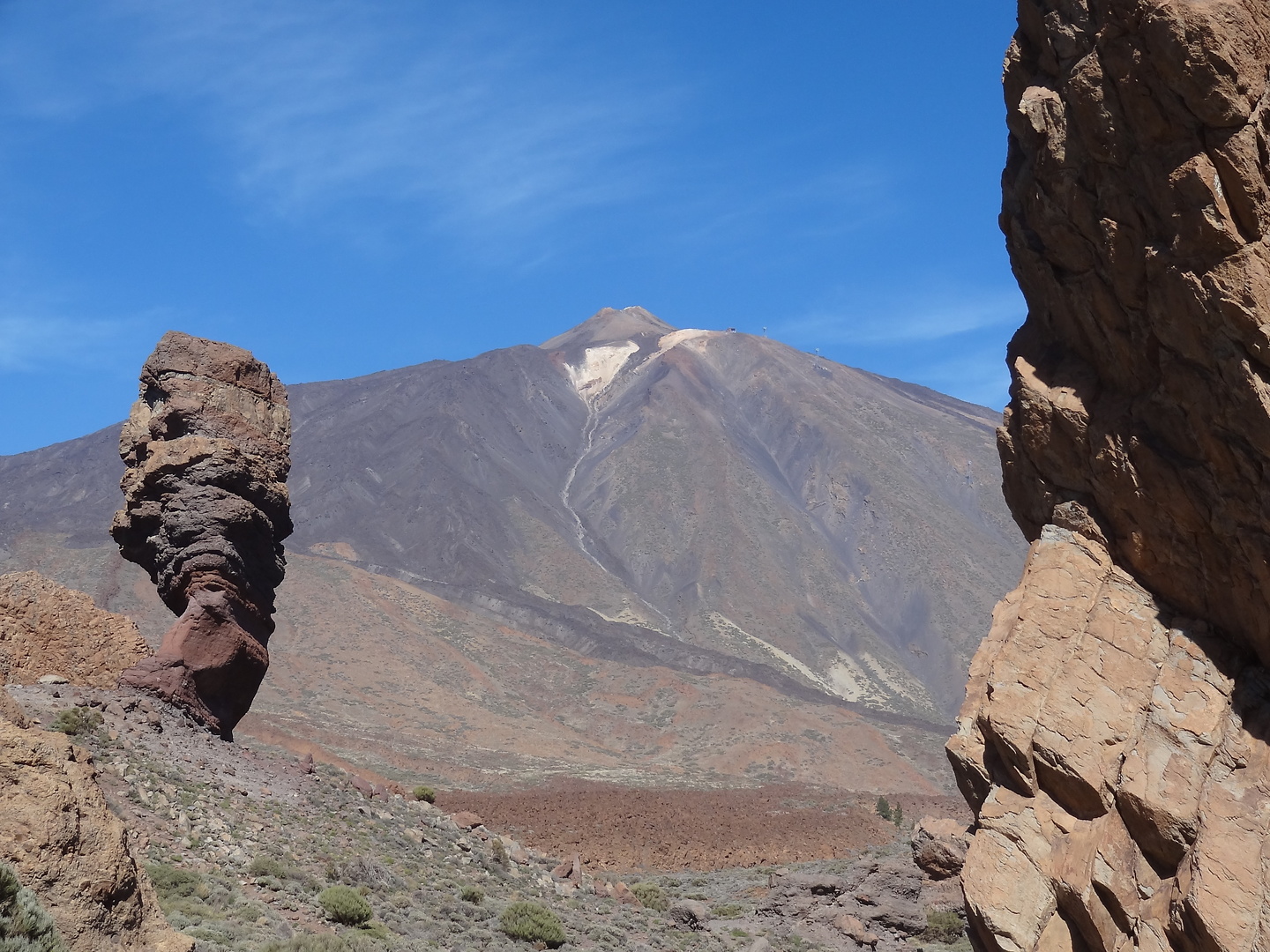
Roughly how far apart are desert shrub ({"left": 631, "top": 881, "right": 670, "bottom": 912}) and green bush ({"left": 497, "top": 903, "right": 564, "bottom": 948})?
6407mm

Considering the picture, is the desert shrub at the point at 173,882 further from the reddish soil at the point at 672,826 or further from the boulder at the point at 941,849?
the reddish soil at the point at 672,826

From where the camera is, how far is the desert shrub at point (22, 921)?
18.5ft

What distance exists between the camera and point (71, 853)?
20.5ft

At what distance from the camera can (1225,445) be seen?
9570mm

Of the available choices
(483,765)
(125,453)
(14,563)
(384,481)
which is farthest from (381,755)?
(384,481)

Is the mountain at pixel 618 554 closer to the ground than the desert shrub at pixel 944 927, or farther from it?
farther from it

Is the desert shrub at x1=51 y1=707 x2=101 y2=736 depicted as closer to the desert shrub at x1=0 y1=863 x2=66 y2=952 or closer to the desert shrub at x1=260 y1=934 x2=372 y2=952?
the desert shrub at x1=260 y1=934 x2=372 y2=952

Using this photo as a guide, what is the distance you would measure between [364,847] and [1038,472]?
1323 centimetres

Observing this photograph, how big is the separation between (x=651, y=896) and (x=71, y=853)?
21.3 metres

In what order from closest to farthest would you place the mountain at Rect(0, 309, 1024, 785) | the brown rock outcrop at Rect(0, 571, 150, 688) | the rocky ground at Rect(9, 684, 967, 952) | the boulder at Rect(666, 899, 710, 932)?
the rocky ground at Rect(9, 684, 967, 952) < the brown rock outcrop at Rect(0, 571, 150, 688) < the boulder at Rect(666, 899, 710, 932) < the mountain at Rect(0, 309, 1024, 785)

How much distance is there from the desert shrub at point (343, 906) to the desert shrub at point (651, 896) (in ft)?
34.4

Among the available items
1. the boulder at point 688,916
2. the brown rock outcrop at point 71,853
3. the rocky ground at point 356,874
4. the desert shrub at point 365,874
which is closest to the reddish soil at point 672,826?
the rocky ground at point 356,874

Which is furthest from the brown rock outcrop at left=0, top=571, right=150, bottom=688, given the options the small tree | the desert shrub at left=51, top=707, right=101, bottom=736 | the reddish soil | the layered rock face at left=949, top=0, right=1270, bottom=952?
the small tree

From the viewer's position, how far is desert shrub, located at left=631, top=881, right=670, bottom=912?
25.3m
